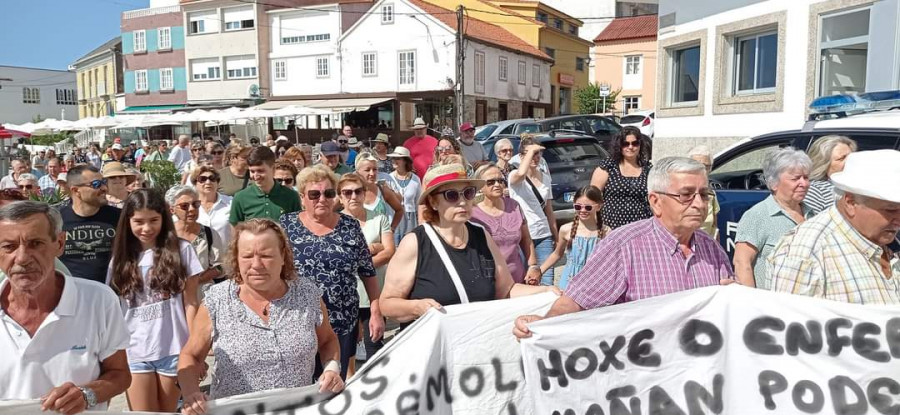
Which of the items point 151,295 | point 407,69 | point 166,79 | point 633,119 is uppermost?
point 166,79

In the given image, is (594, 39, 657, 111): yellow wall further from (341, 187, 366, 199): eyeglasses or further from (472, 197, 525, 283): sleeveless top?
(341, 187, 366, 199): eyeglasses


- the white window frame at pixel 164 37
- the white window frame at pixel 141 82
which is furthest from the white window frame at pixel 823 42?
the white window frame at pixel 141 82

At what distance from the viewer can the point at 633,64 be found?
169 ft

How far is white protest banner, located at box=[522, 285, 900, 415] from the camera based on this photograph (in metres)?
2.94

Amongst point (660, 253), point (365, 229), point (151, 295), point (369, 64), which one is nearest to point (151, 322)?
point (151, 295)

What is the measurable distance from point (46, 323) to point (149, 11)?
52.8 m

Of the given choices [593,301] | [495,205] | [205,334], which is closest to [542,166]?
[495,205]

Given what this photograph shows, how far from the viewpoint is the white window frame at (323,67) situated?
41.2 m

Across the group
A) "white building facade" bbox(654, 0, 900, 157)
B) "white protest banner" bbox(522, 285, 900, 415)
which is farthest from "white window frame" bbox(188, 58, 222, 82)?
"white protest banner" bbox(522, 285, 900, 415)

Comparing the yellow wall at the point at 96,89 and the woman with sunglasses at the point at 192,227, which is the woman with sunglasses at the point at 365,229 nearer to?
the woman with sunglasses at the point at 192,227

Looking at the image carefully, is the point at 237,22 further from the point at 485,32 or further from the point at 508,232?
the point at 508,232

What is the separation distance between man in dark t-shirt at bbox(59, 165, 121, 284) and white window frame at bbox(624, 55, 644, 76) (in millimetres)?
50049

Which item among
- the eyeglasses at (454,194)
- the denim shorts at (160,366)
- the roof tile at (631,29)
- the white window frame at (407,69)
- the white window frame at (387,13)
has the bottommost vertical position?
the denim shorts at (160,366)

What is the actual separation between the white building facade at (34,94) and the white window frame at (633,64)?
5727 centimetres
